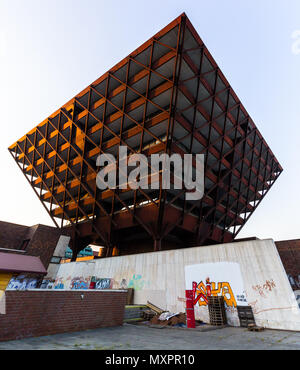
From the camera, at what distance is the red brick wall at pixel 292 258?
2433 cm

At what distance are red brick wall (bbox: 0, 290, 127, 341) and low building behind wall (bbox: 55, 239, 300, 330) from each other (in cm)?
532

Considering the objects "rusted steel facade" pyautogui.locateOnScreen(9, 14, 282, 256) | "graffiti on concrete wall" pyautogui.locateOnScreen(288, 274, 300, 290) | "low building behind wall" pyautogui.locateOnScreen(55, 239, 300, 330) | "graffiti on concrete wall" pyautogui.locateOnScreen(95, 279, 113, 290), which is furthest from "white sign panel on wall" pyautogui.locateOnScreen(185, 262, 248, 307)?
"graffiti on concrete wall" pyautogui.locateOnScreen(288, 274, 300, 290)

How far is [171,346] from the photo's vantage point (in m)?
6.07

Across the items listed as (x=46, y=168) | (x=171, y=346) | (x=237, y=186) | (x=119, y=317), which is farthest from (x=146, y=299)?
(x=46, y=168)

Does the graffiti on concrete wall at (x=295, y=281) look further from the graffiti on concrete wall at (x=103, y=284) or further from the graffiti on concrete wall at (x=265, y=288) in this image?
the graffiti on concrete wall at (x=103, y=284)

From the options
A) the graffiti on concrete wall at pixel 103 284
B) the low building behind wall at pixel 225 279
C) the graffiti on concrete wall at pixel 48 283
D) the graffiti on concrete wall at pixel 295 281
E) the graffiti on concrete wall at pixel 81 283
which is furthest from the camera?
the graffiti on concrete wall at pixel 48 283

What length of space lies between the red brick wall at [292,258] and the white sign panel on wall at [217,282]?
18.1 metres

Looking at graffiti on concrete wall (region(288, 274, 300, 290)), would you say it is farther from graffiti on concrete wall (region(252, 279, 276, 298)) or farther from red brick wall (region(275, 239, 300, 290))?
graffiti on concrete wall (region(252, 279, 276, 298))

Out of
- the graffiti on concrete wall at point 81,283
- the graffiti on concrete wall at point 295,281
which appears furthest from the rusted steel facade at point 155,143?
the graffiti on concrete wall at point 295,281

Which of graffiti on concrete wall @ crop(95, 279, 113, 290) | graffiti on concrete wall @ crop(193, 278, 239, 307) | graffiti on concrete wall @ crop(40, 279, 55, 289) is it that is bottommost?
graffiti on concrete wall @ crop(193, 278, 239, 307)

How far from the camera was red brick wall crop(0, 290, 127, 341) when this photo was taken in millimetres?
6801

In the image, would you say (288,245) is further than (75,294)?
Yes
